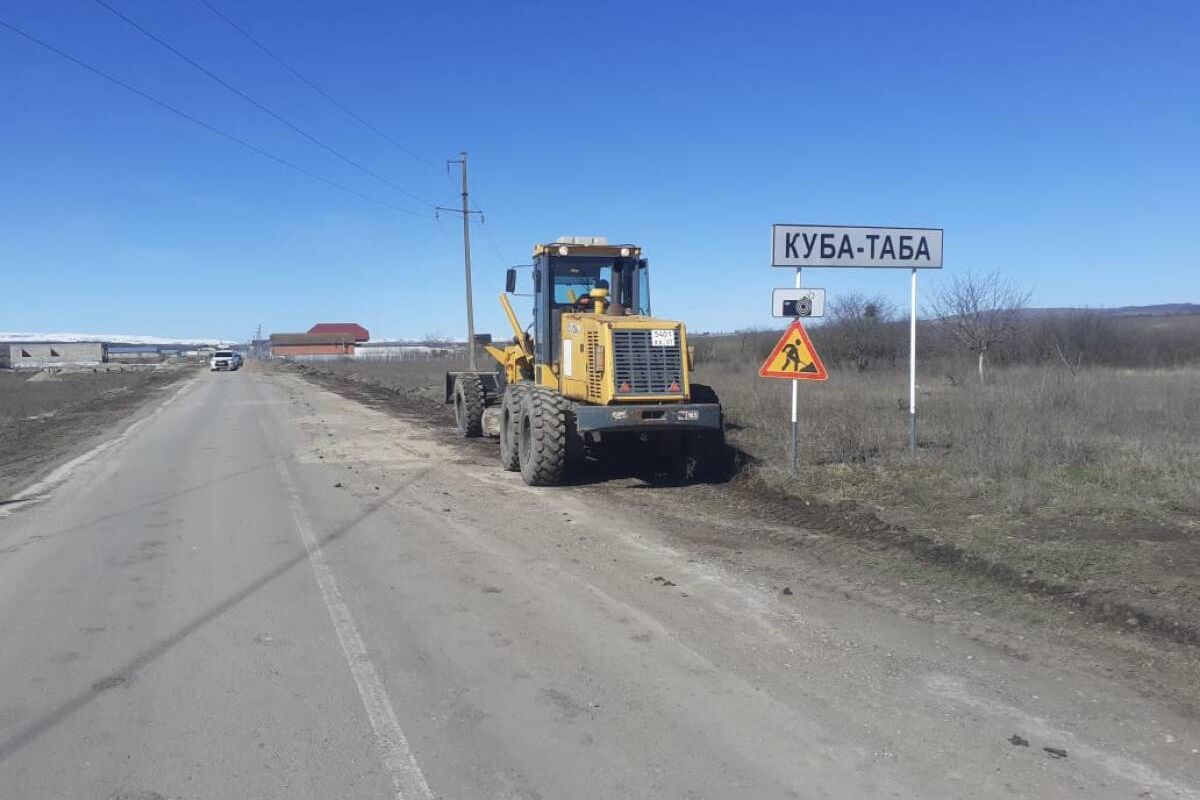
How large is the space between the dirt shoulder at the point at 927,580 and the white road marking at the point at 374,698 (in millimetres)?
3383

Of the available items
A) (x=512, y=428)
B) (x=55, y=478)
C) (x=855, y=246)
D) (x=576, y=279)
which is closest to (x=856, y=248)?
(x=855, y=246)

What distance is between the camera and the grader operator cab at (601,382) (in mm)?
12555

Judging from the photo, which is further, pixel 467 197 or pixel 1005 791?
pixel 467 197

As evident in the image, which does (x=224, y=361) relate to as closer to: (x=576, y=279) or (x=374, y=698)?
(x=576, y=279)

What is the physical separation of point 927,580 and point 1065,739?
10.2ft

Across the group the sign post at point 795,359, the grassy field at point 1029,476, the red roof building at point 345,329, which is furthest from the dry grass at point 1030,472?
the red roof building at point 345,329

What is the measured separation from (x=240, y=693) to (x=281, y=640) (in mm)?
943

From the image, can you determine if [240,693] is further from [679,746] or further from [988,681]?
[988,681]

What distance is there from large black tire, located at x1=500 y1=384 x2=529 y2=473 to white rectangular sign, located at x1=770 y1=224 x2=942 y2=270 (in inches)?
168

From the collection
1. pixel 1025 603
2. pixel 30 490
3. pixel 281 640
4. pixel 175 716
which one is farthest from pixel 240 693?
pixel 30 490

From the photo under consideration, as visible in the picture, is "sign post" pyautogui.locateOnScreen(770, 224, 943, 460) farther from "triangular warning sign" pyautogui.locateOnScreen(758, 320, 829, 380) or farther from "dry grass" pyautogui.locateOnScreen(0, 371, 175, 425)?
"dry grass" pyautogui.locateOnScreen(0, 371, 175, 425)

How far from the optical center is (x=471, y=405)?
19312mm

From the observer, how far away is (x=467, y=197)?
4066 centimetres

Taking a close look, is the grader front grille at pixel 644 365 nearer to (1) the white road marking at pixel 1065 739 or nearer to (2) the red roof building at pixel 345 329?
(1) the white road marking at pixel 1065 739
